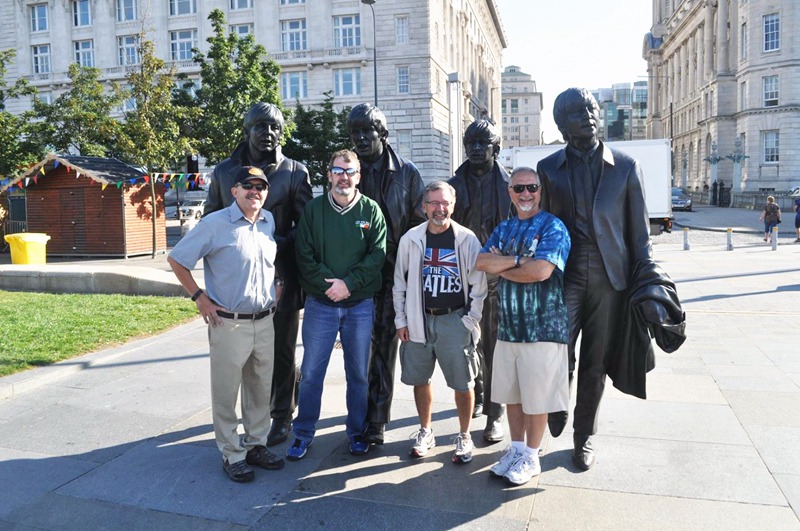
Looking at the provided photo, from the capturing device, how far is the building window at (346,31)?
5106 cm

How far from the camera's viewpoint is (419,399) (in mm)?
4430

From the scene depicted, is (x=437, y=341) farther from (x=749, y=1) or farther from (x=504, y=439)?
(x=749, y=1)

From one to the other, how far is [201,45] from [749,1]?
148 ft

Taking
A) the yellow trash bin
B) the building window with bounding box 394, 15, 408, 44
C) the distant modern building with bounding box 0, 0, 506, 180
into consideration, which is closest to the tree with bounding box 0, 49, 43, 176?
the yellow trash bin

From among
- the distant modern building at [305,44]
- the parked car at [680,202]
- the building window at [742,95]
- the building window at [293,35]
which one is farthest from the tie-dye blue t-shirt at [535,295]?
the building window at [742,95]

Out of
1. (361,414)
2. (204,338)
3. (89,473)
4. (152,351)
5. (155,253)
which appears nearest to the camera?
(89,473)

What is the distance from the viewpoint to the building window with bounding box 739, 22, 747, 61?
57031mm

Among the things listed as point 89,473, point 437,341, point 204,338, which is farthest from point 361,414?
point 204,338

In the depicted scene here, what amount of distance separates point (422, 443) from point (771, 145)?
60612 mm

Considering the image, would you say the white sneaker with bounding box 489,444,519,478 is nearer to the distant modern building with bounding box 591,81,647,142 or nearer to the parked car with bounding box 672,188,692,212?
the parked car with bounding box 672,188,692,212

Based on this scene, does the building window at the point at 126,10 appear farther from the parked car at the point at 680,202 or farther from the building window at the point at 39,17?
the parked car at the point at 680,202

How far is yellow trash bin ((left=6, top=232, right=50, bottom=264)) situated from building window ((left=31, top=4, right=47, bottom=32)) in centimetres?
4932

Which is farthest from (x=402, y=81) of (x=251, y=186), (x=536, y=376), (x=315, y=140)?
(x=536, y=376)

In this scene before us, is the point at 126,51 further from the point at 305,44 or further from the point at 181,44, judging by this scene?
the point at 305,44
